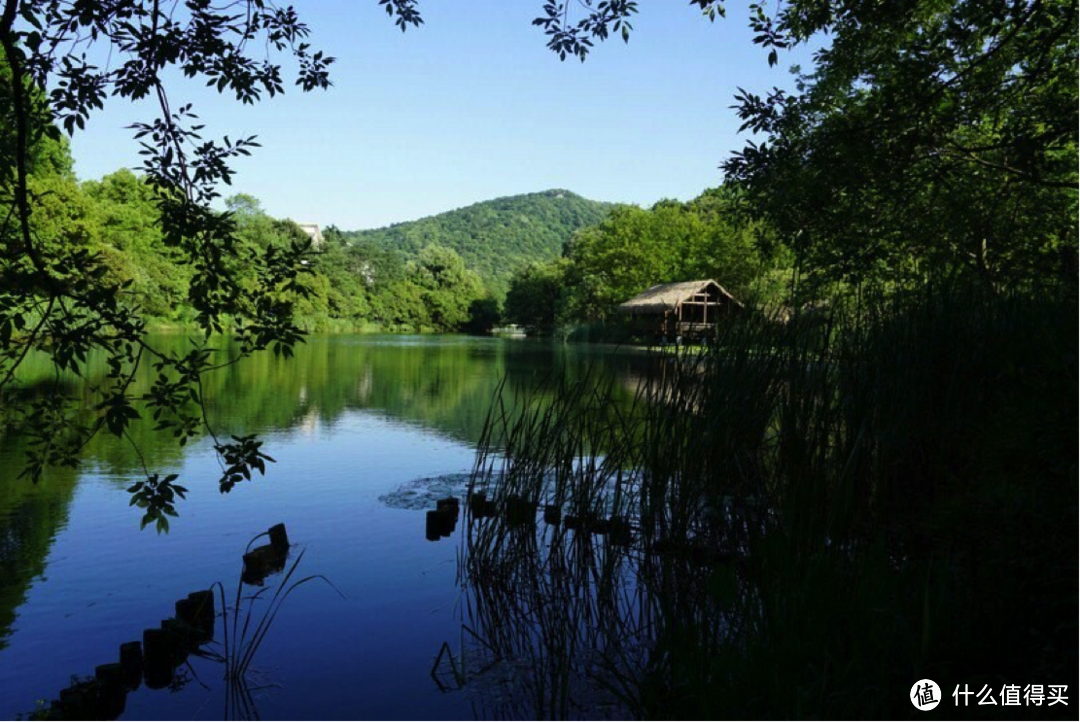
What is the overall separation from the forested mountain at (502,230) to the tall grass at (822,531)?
13313cm

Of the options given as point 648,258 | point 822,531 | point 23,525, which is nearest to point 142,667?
point 822,531

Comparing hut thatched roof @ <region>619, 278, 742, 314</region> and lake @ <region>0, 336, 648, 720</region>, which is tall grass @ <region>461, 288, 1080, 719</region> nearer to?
lake @ <region>0, 336, 648, 720</region>

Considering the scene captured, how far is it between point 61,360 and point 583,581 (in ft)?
10.6

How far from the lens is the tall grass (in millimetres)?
2496

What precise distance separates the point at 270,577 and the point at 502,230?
156700 mm

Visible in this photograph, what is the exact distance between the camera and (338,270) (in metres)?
69.1

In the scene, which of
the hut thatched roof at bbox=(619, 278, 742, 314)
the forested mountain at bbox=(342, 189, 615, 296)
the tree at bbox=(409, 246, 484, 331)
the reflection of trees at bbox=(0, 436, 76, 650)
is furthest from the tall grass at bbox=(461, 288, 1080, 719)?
the forested mountain at bbox=(342, 189, 615, 296)

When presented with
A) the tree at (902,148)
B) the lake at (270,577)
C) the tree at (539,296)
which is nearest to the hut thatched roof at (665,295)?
the tree at (539,296)

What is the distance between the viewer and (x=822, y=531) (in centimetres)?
360

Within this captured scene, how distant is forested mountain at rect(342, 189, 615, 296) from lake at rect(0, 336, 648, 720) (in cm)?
12712

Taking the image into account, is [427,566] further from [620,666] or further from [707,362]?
[707,362]

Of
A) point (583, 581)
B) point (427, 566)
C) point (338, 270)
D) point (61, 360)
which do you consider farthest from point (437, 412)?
point (338, 270)

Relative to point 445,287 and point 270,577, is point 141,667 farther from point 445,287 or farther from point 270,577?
point 445,287

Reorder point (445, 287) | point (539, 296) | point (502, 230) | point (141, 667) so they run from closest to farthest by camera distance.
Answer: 1. point (141, 667)
2. point (539, 296)
3. point (445, 287)
4. point (502, 230)
